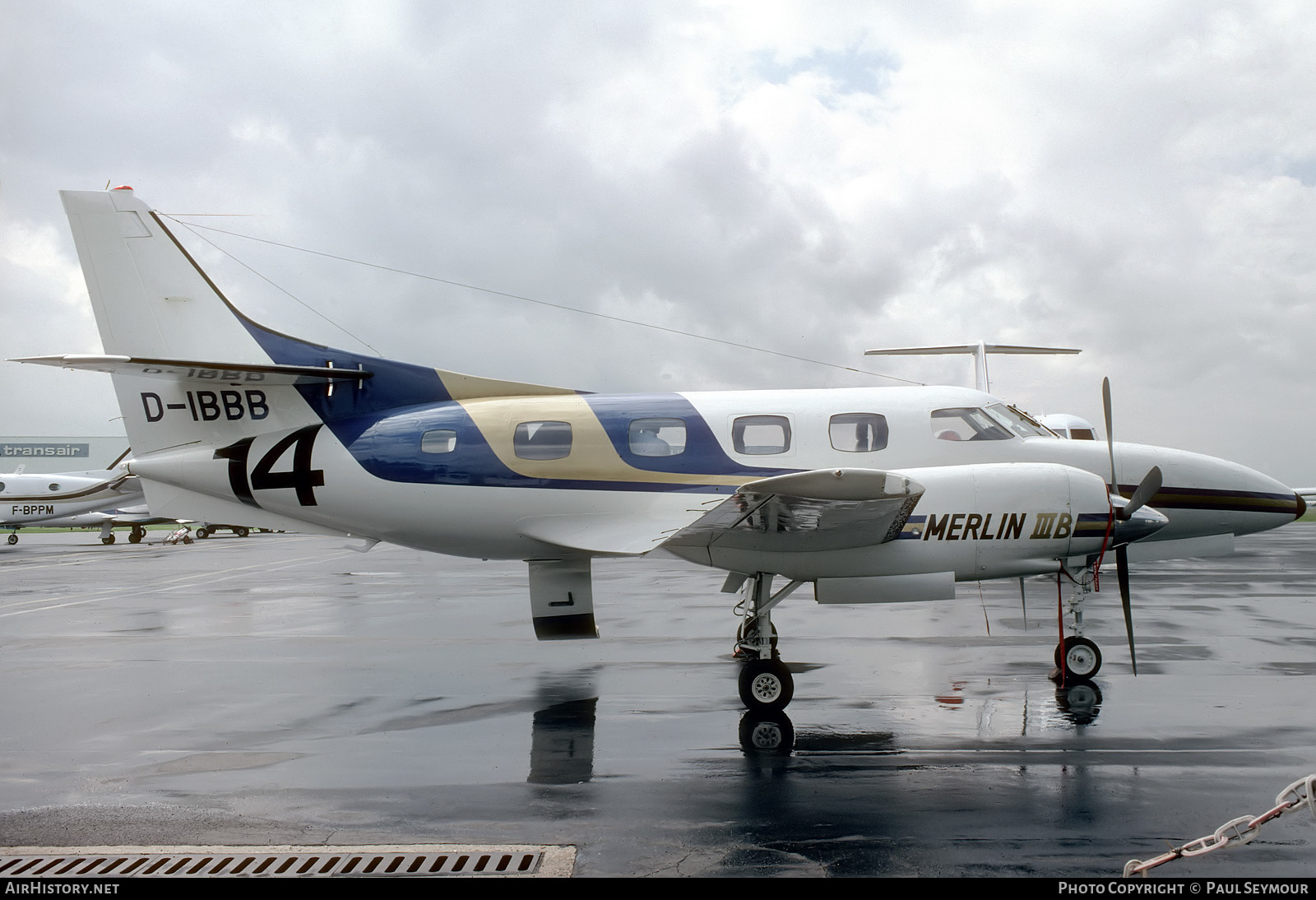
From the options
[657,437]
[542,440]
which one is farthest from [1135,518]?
[542,440]

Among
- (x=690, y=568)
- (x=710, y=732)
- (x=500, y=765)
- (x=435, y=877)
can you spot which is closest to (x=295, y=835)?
(x=435, y=877)

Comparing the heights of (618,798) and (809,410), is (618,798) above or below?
below

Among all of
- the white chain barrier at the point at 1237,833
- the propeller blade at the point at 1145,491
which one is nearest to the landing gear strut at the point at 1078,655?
the propeller blade at the point at 1145,491

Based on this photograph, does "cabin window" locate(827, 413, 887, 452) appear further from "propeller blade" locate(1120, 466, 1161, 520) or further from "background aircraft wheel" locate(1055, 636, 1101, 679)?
"background aircraft wheel" locate(1055, 636, 1101, 679)

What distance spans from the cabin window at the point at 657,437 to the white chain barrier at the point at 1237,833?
542 centimetres

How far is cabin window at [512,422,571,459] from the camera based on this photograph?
9117mm

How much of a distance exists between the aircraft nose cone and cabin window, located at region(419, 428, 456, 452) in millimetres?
6396

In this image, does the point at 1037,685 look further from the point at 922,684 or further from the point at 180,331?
the point at 180,331

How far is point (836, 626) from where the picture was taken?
13.3m

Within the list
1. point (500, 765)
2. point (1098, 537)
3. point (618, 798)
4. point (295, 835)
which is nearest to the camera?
point (295, 835)

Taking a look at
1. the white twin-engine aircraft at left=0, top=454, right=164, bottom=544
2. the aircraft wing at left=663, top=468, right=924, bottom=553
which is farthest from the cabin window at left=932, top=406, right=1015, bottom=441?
the white twin-engine aircraft at left=0, top=454, right=164, bottom=544

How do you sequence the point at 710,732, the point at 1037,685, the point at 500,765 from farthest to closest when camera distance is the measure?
the point at 1037,685 < the point at 710,732 < the point at 500,765

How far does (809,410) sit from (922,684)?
3.02 meters

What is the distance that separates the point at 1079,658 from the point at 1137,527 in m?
1.48
